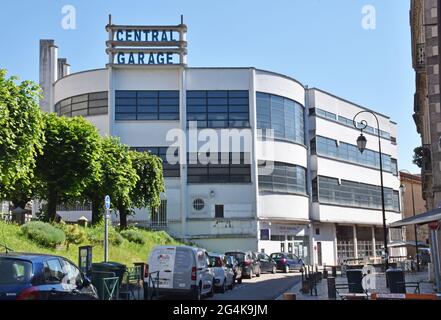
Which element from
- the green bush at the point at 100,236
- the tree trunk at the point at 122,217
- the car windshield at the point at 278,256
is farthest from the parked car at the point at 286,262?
the green bush at the point at 100,236

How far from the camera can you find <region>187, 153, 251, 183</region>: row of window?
165 ft

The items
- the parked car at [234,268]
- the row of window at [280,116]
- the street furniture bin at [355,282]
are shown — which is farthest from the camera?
the row of window at [280,116]

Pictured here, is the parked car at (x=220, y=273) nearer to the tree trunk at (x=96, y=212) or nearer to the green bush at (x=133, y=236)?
the green bush at (x=133, y=236)

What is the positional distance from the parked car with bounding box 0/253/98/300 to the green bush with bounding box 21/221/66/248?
15.4m

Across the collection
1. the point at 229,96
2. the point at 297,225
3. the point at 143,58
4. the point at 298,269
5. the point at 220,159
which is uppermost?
the point at 143,58

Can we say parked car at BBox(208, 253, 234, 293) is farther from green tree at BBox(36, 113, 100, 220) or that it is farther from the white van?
green tree at BBox(36, 113, 100, 220)

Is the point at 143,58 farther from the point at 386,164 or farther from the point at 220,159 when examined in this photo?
the point at 386,164

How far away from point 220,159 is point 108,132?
9.65 meters

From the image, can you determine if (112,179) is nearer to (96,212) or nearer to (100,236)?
(96,212)

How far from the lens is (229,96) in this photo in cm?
5178

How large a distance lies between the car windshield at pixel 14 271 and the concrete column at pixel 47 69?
4873 centimetres

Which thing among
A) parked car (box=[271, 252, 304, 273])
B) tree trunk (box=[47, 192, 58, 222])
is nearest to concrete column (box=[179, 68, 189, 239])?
parked car (box=[271, 252, 304, 273])

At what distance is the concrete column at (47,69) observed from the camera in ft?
187

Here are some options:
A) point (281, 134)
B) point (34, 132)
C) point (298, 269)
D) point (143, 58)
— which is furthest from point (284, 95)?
point (34, 132)
